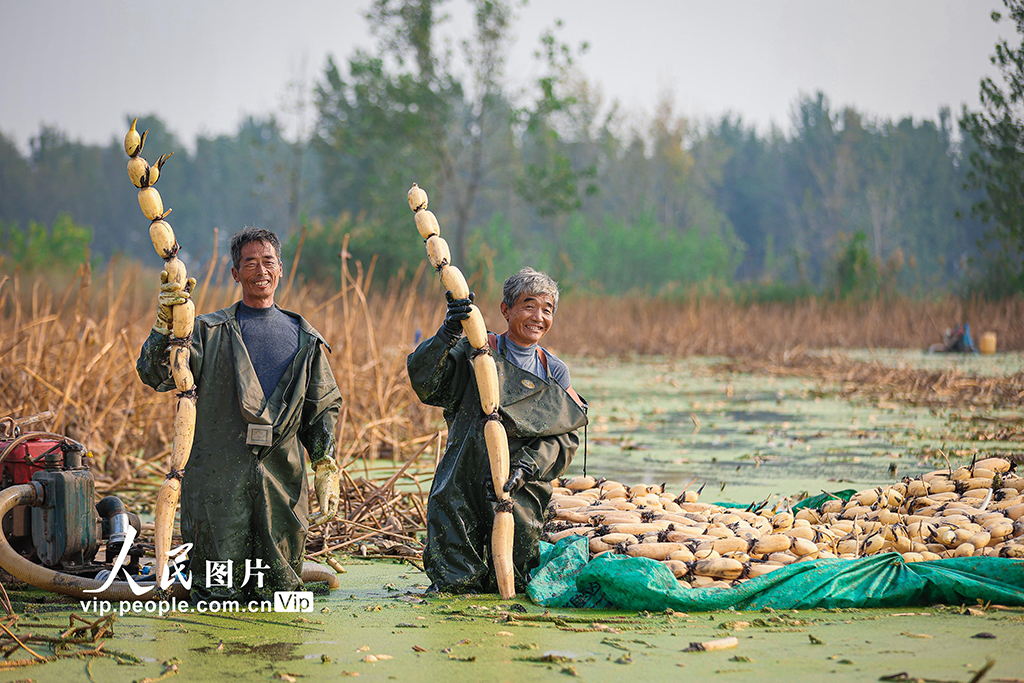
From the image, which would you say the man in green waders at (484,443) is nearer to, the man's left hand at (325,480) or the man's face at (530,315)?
the man's face at (530,315)

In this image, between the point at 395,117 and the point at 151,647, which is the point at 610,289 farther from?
the point at 151,647

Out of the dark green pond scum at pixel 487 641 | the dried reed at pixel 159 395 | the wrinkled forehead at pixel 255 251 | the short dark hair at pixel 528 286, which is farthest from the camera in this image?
the dried reed at pixel 159 395

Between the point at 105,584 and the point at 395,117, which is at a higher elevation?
the point at 395,117

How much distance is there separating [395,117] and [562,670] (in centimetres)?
2127

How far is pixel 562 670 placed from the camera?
2.71 metres

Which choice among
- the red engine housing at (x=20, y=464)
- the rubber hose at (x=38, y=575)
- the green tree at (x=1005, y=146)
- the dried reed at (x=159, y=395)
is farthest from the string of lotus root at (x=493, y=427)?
the green tree at (x=1005, y=146)

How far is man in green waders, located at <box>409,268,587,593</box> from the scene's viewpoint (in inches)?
142

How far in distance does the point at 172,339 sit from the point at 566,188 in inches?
766

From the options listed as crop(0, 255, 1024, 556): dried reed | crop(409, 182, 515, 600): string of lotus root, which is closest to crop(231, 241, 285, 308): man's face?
crop(409, 182, 515, 600): string of lotus root

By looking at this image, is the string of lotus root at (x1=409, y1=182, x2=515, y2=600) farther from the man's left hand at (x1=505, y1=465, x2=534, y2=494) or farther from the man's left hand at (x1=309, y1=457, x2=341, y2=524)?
the man's left hand at (x1=309, y1=457, x2=341, y2=524)

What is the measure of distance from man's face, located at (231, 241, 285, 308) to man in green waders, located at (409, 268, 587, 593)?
0.58 m

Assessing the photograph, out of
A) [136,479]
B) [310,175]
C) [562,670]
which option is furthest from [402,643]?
[310,175]

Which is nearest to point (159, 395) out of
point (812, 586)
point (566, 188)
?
point (812, 586)

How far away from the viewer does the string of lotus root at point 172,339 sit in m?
3.21
